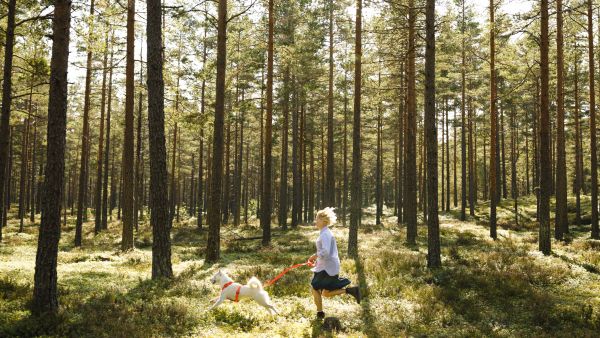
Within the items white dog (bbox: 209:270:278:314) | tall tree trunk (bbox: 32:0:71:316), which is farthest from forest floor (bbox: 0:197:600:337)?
white dog (bbox: 209:270:278:314)

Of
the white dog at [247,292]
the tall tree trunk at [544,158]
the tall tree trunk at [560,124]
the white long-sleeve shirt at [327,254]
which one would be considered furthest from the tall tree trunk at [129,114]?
the tall tree trunk at [560,124]

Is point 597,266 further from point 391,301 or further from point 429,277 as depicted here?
point 391,301

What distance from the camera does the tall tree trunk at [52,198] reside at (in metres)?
6.70

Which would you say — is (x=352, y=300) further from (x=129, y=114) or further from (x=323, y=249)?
(x=129, y=114)

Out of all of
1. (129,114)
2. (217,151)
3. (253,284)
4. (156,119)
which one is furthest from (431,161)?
(129,114)

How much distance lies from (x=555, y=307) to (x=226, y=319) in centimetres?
677

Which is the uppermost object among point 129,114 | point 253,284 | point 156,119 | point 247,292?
point 129,114

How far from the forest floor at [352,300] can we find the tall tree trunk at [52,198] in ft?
1.29

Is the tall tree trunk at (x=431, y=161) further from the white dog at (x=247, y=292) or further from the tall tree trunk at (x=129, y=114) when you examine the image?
the tall tree trunk at (x=129, y=114)

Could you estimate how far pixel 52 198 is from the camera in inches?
266

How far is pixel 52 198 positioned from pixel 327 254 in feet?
15.9

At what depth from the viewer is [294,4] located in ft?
85.9

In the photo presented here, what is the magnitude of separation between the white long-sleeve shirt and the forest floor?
1045mm

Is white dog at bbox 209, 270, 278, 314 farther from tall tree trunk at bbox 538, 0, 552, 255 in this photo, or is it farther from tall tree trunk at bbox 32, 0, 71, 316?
tall tree trunk at bbox 538, 0, 552, 255
